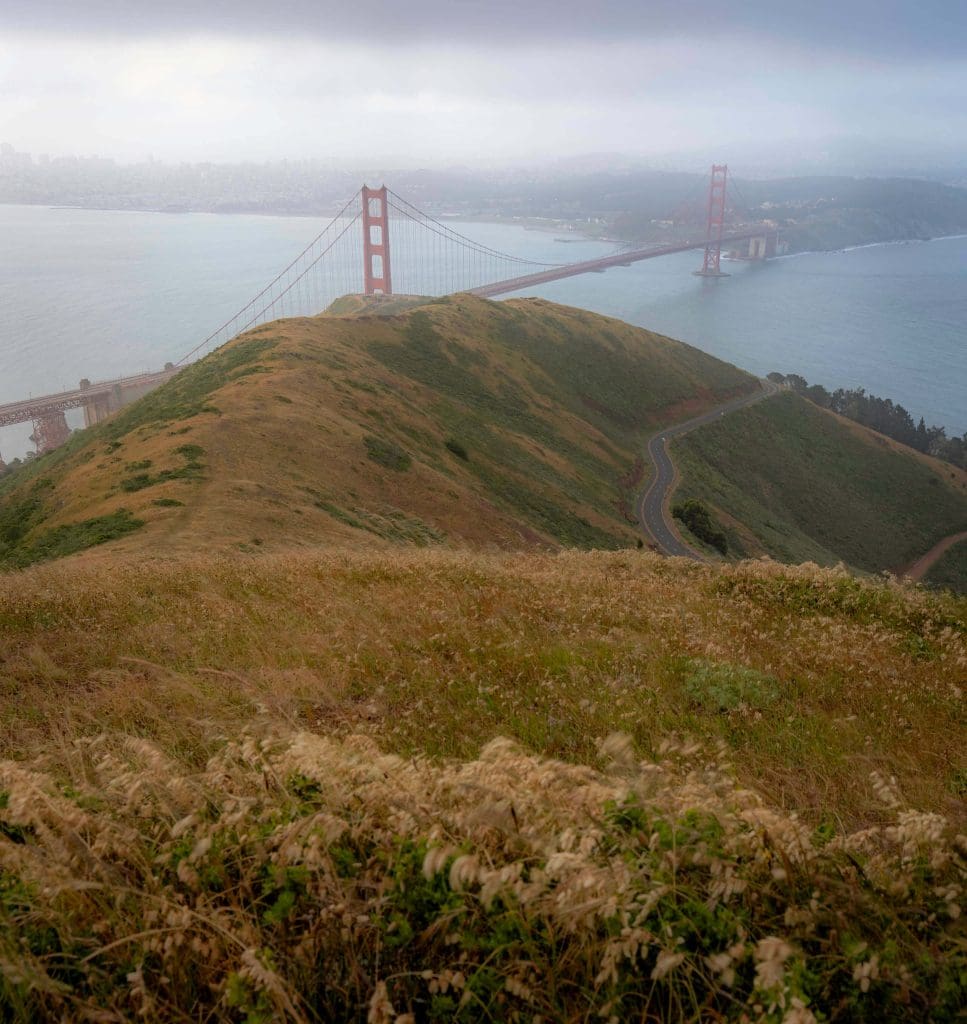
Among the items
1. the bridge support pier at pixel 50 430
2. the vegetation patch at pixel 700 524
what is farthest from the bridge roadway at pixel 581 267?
the vegetation patch at pixel 700 524

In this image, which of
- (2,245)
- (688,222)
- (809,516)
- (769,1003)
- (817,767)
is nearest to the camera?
(769,1003)

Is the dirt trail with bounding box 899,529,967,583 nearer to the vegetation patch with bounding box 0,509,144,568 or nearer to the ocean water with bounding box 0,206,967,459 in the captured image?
the ocean water with bounding box 0,206,967,459

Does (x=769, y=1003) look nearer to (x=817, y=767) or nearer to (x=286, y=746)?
(x=286, y=746)

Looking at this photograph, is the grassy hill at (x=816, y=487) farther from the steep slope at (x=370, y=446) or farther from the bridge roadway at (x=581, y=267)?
the bridge roadway at (x=581, y=267)

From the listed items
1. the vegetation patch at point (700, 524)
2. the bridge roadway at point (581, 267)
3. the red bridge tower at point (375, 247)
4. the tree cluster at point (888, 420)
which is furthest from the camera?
the bridge roadway at point (581, 267)

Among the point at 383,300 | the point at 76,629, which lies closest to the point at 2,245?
the point at 383,300

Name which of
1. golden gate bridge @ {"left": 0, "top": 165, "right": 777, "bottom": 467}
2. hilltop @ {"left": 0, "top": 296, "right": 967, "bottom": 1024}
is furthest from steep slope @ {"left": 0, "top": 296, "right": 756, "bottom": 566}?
golden gate bridge @ {"left": 0, "top": 165, "right": 777, "bottom": 467}
